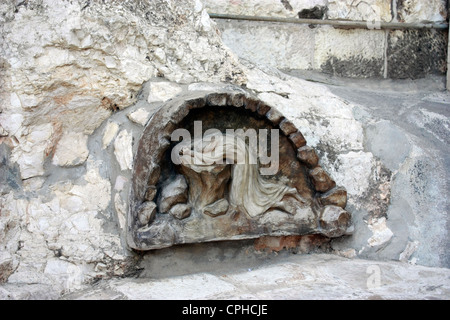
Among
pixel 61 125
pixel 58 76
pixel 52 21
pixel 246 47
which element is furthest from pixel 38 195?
pixel 246 47

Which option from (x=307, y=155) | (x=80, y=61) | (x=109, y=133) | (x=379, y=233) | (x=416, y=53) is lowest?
(x=379, y=233)

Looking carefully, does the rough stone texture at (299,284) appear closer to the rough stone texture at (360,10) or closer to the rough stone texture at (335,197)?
the rough stone texture at (335,197)

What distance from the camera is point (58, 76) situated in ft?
7.09

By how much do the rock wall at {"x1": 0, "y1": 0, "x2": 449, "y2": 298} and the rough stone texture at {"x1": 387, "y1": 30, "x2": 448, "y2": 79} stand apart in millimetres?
1007

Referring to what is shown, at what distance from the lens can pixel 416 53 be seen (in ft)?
11.1

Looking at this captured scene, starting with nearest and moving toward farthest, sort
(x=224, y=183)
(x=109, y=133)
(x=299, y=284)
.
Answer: (x=299, y=284), (x=224, y=183), (x=109, y=133)

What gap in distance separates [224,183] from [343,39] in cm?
169

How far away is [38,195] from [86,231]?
25 cm

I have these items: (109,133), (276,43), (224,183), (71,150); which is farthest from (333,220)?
(276,43)

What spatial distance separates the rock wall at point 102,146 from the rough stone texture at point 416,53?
3.30 feet

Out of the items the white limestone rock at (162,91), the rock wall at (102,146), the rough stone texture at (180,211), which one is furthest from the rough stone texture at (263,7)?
the rough stone texture at (180,211)

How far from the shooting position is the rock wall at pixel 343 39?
3.31m

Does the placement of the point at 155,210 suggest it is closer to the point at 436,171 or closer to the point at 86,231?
the point at 86,231

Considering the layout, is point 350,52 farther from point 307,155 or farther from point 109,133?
point 109,133
